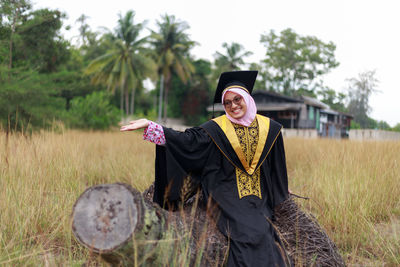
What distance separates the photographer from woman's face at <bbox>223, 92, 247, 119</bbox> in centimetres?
264

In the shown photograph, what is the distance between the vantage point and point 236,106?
8.66 ft

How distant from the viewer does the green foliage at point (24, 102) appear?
6.95 meters

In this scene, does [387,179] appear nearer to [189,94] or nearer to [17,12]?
[17,12]

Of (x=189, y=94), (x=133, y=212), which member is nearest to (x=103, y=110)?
(x=133, y=212)

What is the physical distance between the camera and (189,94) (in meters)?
36.1

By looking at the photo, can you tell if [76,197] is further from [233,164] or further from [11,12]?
[11,12]

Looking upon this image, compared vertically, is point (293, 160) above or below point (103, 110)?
below

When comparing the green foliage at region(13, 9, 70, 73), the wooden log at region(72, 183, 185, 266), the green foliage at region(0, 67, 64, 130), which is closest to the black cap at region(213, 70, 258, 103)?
the wooden log at region(72, 183, 185, 266)

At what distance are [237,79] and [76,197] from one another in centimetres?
196

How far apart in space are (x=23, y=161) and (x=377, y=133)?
23.9ft

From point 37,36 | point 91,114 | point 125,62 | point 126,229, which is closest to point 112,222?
point 126,229

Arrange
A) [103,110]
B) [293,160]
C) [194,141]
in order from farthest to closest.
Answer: [103,110] < [293,160] < [194,141]

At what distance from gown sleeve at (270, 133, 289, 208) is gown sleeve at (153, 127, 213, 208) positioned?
0.59 meters

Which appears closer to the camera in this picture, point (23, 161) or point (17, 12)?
point (23, 161)
